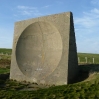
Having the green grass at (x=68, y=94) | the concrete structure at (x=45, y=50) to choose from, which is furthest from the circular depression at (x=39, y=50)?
the green grass at (x=68, y=94)

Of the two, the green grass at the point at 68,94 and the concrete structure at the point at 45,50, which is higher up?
the concrete structure at the point at 45,50

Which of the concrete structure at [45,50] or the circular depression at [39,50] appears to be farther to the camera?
the circular depression at [39,50]

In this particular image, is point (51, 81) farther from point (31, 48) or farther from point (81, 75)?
point (31, 48)

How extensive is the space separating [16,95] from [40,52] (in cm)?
628

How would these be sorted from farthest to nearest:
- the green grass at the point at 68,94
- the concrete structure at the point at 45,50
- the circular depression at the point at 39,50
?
the circular depression at the point at 39,50, the concrete structure at the point at 45,50, the green grass at the point at 68,94

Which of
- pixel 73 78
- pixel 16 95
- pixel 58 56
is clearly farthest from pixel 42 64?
pixel 16 95

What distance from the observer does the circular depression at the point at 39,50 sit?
15238 mm

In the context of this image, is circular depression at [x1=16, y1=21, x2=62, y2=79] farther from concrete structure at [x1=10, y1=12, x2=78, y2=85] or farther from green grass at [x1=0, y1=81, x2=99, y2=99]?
green grass at [x1=0, y1=81, x2=99, y2=99]

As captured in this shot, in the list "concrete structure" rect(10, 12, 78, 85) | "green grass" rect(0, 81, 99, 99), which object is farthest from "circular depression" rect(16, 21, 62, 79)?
"green grass" rect(0, 81, 99, 99)

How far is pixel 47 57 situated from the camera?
1592 cm

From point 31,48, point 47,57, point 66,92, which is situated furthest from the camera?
point 31,48

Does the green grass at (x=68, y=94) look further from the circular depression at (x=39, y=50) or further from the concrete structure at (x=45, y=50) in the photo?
the circular depression at (x=39, y=50)

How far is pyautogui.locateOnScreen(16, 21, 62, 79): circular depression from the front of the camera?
15.2 m

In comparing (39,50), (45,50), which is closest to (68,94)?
(45,50)
